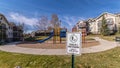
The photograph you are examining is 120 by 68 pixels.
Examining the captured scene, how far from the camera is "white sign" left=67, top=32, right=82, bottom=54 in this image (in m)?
4.31

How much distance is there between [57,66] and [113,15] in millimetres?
34676

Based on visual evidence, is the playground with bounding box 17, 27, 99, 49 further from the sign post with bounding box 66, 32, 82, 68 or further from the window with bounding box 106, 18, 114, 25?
the window with bounding box 106, 18, 114, 25

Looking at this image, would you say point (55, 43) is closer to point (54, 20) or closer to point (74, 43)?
point (74, 43)

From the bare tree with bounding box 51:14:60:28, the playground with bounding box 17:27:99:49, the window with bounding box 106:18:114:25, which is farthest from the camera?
the bare tree with bounding box 51:14:60:28

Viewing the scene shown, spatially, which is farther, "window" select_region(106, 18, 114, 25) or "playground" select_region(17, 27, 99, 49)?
"window" select_region(106, 18, 114, 25)

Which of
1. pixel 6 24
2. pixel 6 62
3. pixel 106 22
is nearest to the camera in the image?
pixel 6 62

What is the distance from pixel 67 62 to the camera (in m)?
7.34

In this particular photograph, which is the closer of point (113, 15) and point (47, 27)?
point (113, 15)

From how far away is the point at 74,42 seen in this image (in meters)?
4.34

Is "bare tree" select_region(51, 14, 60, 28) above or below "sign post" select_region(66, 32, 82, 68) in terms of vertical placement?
above

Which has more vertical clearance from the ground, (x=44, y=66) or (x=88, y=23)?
(x=88, y=23)

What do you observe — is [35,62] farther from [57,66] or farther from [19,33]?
[19,33]

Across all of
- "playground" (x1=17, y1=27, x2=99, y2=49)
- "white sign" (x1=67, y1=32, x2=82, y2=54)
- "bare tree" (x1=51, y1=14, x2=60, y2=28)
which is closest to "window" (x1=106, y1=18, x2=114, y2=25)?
"bare tree" (x1=51, y1=14, x2=60, y2=28)

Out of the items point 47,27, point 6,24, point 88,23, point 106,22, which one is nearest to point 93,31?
point 88,23
